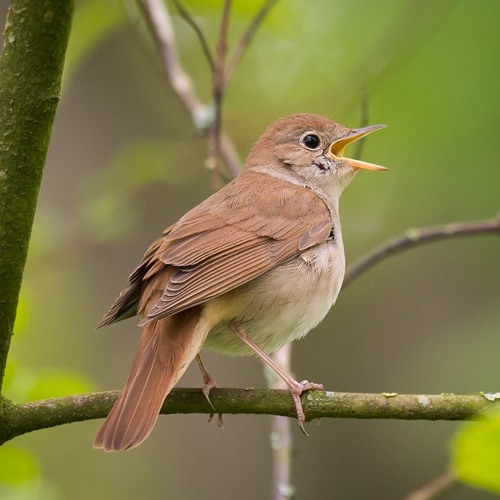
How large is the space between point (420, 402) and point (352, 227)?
13.4 ft

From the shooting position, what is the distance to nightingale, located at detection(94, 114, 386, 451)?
3.74 m

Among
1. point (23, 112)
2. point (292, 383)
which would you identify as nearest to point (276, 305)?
point (292, 383)

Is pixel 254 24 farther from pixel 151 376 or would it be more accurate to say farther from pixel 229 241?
pixel 151 376

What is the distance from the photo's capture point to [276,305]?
14.2 ft

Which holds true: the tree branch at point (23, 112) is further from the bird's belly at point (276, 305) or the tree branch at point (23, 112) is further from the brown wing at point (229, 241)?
the bird's belly at point (276, 305)

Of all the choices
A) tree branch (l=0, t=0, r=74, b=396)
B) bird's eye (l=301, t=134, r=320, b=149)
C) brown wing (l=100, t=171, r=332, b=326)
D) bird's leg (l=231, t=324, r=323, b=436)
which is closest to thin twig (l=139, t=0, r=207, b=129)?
bird's eye (l=301, t=134, r=320, b=149)

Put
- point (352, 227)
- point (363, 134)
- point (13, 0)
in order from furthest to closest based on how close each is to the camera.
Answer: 1. point (352, 227)
2. point (363, 134)
3. point (13, 0)

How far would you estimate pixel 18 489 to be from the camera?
3902 mm

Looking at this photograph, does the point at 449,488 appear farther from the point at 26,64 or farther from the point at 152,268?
the point at 26,64

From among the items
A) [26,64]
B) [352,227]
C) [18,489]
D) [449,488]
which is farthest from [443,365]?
[26,64]

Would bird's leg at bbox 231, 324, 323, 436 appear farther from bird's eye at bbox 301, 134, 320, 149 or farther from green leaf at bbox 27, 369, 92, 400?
bird's eye at bbox 301, 134, 320, 149

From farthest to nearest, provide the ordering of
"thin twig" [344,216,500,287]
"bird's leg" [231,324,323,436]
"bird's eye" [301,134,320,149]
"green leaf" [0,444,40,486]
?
"bird's eye" [301,134,320,149] → "thin twig" [344,216,500,287] → "green leaf" [0,444,40,486] → "bird's leg" [231,324,323,436]

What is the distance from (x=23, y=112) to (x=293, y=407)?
62.6 inches

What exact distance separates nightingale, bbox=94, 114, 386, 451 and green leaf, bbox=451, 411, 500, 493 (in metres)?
1.64
